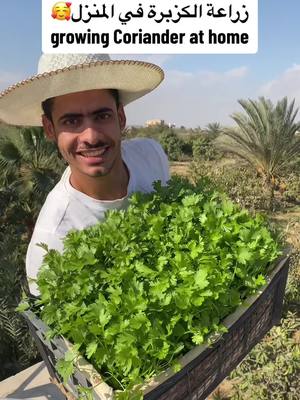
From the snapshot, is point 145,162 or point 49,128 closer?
point 49,128

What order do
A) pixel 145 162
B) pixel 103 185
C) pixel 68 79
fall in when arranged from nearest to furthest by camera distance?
pixel 68 79 → pixel 103 185 → pixel 145 162

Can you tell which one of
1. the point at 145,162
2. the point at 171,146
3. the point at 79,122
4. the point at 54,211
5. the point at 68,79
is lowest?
the point at 54,211

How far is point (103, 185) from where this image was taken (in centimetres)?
185

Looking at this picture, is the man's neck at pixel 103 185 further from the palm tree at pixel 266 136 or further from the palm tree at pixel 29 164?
the palm tree at pixel 266 136

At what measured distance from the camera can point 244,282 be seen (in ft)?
4.45

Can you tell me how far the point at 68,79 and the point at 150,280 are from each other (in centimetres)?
83

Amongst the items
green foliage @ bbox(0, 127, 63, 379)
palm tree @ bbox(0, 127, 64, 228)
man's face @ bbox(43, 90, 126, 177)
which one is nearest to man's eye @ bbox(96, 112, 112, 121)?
man's face @ bbox(43, 90, 126, 177)

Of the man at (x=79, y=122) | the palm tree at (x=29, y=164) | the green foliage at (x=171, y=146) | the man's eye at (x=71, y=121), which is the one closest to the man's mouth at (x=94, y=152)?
the man at (x=79, y=122)

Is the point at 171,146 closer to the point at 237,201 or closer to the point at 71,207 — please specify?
the point at 237,201

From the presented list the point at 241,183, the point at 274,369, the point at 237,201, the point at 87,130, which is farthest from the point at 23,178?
the point at 241,183

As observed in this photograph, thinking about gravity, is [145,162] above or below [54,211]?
above

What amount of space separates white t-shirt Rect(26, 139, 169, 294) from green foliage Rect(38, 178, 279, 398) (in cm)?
23

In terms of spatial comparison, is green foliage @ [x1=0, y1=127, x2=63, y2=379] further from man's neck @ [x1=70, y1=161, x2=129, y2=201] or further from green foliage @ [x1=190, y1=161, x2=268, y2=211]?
green foliage @ [x1=190, y1=161, x2=268, y2=211]

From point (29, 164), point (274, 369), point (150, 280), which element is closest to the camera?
point (150, 280)
